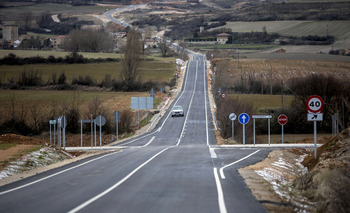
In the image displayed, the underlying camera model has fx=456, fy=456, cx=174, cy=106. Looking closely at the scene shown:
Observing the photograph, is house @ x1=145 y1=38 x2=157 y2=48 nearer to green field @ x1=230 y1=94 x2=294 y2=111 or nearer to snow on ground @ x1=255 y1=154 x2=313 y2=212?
green field @ x1=230 y1=94 x2=294 y2=111

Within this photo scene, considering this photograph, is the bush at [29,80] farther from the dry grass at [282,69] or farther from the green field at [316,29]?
the green field at [316,29]

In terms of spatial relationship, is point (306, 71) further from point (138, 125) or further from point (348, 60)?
point (138, 125)

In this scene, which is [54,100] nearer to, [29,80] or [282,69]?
[29,80]

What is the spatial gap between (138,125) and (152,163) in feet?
123

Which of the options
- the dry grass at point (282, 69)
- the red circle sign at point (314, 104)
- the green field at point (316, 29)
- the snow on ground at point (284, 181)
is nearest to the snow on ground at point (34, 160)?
the snow on ground at point (284, 181)

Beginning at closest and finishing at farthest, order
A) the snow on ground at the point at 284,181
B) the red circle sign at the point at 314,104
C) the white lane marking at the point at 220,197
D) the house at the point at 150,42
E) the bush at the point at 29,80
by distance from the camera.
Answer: the white lane marking at the point at 220,197 < the snow on ground at the point at 284,181 < the red circle sign at the point at 314,104 < the bush at the point at 29,80 < the house at the point at 150,42

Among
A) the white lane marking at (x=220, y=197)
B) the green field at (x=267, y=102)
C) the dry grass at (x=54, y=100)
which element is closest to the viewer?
the white lane marking at (x=220, y=197)

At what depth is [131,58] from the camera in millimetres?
85438

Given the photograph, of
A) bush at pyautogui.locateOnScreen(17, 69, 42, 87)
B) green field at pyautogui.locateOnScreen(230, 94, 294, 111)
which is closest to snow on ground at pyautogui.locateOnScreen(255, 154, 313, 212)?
green field at pyautogui.locateOnScreen(230, 94, 294, 111)

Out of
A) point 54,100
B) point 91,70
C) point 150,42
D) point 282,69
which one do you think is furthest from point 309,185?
point 150,42

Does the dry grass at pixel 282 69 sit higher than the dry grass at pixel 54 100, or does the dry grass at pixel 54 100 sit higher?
the dry grass at pixel 282 69

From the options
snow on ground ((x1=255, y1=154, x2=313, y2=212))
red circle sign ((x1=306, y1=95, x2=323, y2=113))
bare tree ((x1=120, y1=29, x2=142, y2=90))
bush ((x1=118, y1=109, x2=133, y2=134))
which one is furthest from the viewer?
bare tree ((x1=120, y1=29, x2=142, y2=90))

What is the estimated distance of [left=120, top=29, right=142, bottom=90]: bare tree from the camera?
85188 mm

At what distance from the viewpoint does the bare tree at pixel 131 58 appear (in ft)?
279
